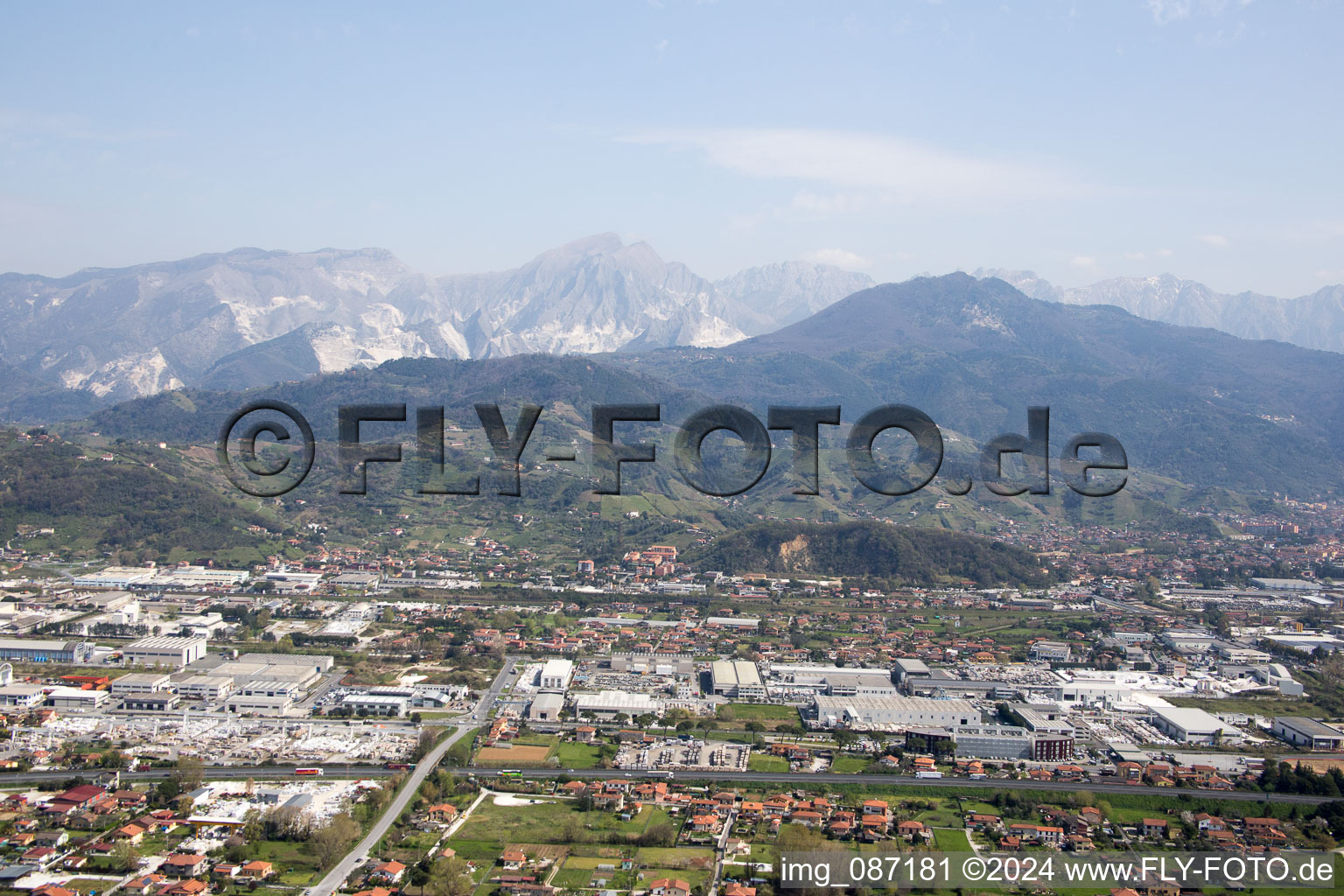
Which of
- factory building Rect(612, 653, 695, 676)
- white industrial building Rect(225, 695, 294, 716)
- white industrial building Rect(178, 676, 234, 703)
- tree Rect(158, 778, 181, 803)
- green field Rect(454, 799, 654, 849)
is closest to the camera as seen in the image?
green field Rect(454, 799, 654, 849)

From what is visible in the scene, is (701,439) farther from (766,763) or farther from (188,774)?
(188,774)

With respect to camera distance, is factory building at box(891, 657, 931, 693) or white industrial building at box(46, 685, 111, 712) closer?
white industrial building at box(46, 685, 111, 712)

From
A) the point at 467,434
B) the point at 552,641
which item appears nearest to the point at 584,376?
the point at 467,434

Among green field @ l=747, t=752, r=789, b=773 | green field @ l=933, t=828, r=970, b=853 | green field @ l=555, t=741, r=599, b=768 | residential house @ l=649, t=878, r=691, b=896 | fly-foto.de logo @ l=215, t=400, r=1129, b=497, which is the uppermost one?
fly-foto.de logo @ l=215, t=400, r=1129, b=497

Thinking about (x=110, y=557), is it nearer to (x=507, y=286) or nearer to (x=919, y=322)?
(x=919, y=322)

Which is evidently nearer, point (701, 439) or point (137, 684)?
point (701, 439)

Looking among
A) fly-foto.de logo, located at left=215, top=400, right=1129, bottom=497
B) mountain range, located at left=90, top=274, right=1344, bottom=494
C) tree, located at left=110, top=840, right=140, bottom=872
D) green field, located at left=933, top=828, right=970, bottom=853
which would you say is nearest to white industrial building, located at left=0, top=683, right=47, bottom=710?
tree, located at left=110, top=840, right=140, bottom=872

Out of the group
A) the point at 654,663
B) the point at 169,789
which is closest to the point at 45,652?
the point at 169,789

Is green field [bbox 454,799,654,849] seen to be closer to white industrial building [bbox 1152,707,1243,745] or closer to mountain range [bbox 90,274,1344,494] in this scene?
white industrial building [bbox 1152,707,1243,745]

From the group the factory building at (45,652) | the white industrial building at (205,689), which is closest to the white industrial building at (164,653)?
the factory building at (45,652)
